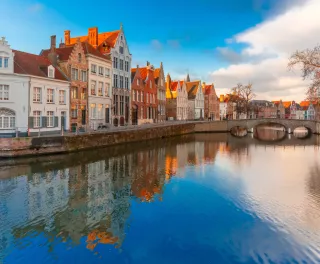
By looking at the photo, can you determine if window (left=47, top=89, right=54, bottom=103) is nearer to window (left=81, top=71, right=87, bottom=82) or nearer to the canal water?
window (left=81, top=71, right=87, bottom=82)

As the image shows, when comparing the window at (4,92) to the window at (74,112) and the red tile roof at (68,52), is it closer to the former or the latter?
the window at (74,112)

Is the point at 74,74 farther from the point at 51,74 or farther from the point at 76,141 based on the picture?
the point at 76,141

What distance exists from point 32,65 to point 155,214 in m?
23.4

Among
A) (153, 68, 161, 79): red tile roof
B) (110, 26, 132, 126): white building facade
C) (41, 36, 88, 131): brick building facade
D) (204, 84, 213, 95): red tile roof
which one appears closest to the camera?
(41, 36, 88, 131): brick building facade

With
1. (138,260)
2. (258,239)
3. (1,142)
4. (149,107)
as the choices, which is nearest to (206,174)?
(258,239)

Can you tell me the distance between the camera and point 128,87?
46.4 metres

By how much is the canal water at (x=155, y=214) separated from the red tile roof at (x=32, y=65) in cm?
957

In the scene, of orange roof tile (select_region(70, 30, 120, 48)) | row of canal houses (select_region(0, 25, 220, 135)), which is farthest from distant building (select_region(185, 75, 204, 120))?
orange roof tile (select_region(70, 30, 120, 48))

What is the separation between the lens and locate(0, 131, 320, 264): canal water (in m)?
9.18

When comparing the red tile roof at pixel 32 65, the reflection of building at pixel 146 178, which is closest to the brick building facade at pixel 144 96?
the red tile roof at pixel 32 65

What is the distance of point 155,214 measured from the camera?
493 inches

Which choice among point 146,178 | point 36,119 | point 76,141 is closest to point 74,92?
point 36,119

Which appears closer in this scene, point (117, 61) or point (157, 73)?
point (117, 61)

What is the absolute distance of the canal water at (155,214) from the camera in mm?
9180
